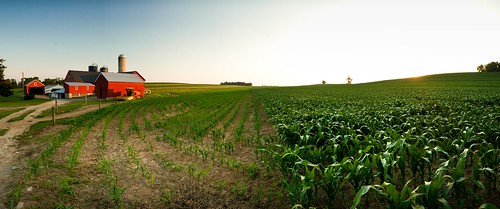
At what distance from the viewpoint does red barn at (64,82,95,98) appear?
59625 millimetres

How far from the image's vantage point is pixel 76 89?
202 feet

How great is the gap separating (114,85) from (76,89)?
11.0 metres

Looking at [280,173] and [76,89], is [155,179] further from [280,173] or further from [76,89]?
[76,89]

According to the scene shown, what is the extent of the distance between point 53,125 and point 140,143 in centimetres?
1131

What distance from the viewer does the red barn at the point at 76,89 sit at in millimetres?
59625

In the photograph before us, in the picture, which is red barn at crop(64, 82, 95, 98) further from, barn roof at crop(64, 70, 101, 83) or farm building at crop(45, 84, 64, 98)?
barn roof at crop(64, 70, 101, 83)

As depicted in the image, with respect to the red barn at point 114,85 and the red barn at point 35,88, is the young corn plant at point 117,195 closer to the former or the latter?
the red barn at point 114,85

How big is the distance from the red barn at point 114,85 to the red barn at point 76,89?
5.85m

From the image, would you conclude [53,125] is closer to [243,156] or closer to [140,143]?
[140,143]

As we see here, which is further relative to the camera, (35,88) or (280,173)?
(35,88)

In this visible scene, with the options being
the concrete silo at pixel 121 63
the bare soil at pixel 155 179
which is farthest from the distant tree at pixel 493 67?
the concrete silo at pixel 121 63

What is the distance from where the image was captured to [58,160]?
35.9 ft

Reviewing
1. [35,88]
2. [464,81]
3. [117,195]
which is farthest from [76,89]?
[464,81]

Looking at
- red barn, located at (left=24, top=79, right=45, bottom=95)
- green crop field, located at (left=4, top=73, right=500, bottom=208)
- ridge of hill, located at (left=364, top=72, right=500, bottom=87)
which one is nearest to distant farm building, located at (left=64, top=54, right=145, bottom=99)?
red barn, located at (left=24, top=79, right=45, bottom=95)
